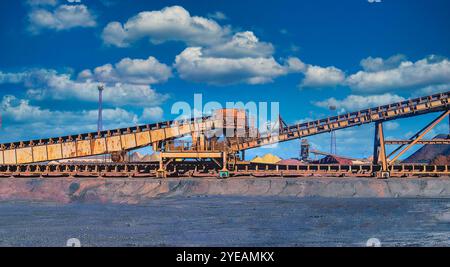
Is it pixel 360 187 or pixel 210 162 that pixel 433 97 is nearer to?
pixel 360 187

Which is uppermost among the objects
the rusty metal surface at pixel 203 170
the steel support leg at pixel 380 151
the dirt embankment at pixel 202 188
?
the steel support leg at pixel 380 151

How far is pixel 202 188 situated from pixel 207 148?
192 inches

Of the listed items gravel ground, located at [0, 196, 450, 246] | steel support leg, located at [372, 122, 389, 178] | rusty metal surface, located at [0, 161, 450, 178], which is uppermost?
steel support leg, located at [372, 122, 389, 178]

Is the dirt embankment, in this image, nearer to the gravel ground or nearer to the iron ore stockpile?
the iron ore stockpile

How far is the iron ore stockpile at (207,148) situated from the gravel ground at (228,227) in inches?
547

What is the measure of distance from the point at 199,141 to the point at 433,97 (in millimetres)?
21267

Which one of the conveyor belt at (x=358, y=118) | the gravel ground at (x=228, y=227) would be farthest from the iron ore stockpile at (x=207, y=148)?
the gravel ground at (x=228, y=227)

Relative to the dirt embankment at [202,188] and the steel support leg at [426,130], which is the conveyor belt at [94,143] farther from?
the steel support leg at [426,130]

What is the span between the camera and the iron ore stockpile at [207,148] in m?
39.8

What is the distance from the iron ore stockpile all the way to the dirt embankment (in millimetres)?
2009

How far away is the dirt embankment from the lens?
120ft

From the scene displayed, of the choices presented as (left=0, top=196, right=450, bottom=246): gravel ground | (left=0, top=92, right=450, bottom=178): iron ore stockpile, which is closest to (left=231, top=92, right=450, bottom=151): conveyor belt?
(left=0, top=92, right=450, bottom=178): iron ore stockpile

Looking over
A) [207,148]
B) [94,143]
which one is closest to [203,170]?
[207,148]
